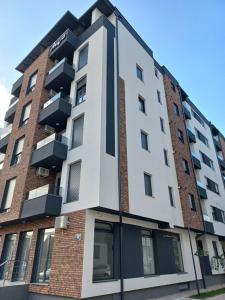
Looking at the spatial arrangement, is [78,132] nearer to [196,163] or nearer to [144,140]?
[144,140]

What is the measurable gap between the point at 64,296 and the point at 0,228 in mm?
8212

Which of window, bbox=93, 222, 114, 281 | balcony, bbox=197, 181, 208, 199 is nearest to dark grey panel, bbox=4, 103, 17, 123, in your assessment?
window, bbox=93, 222, 114, 281

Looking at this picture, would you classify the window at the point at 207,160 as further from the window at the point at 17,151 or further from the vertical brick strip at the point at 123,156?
the window at the point at 17,151

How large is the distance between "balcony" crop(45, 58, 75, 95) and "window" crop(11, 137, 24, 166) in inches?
170

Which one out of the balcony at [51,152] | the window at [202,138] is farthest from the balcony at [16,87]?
the window at [202,138]

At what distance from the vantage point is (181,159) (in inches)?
766

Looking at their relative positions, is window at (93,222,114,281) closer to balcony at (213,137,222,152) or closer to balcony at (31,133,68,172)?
balcony at (31,133,68,172)

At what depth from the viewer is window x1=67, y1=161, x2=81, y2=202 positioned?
36.5 ft

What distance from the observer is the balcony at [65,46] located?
16575mm

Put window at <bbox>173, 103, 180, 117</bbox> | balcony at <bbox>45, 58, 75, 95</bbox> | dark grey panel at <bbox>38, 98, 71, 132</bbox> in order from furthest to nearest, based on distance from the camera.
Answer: window at <bbox>173, 103, 180, 117</bbox>, balcony at <bbox>45, 58, 75, 95</bbox>, dark grey panel at <bbox>38, 98, 71, 132</bbox>

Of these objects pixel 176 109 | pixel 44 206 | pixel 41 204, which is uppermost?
pixel 176 109

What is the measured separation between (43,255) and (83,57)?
41.0 ft

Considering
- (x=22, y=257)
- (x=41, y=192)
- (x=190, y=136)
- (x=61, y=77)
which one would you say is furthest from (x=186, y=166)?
(x=22, y=257)

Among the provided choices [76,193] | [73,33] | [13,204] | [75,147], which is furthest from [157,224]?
[73,33]
